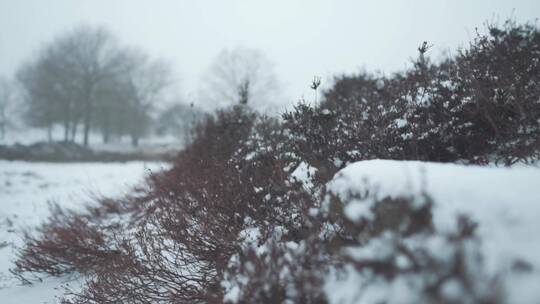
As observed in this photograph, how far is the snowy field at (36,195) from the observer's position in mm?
3637

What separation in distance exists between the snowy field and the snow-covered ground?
3031 mm

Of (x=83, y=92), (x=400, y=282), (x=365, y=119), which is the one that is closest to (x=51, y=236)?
(x=365, y=119)

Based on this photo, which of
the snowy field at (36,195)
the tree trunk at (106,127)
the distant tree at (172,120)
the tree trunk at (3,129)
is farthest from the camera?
the distant tree at (172,120)

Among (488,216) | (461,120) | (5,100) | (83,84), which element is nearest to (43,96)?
(83,84)

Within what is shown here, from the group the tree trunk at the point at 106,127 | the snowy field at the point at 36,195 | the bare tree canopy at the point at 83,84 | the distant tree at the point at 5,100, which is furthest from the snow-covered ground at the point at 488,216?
the distant tree at the point at 5,100

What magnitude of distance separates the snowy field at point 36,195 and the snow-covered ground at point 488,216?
303 centimetres

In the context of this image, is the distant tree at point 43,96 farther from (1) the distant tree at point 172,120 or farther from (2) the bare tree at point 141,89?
(1) the distant tree at point 172,120

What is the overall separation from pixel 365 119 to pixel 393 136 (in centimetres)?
50

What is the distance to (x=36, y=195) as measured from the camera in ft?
27.5

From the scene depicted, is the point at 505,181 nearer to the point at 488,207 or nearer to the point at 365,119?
the point at 488,207

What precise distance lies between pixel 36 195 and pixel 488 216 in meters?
10.3

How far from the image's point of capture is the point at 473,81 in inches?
119

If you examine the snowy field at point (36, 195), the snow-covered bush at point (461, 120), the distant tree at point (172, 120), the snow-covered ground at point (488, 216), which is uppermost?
the distant tree at point (172, 120)

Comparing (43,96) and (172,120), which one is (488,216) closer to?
(43,96)
